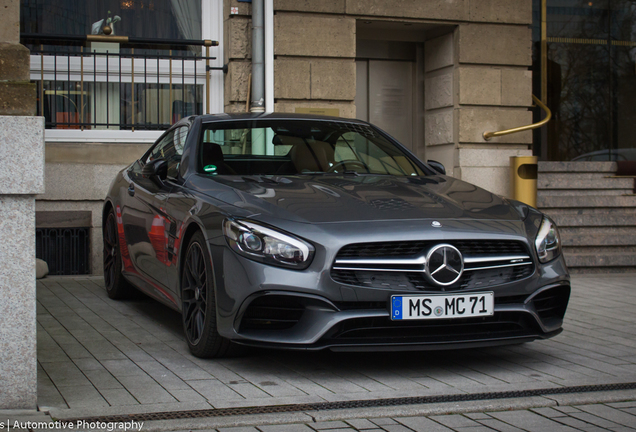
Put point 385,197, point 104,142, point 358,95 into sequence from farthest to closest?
point 358,95 → point 104,142 → point 385,197

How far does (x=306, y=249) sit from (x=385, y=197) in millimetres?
771

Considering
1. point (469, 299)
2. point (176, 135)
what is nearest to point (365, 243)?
point (469, 299)

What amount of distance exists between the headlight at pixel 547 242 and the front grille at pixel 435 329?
0.37 metres

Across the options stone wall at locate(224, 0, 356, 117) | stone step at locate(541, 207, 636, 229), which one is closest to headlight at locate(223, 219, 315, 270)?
stone wall at locate(224, 0, 356, 117)

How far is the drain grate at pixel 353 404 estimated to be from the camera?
11.5 ft

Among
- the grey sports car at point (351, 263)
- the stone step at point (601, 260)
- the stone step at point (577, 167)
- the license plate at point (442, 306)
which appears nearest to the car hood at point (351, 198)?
the grey sports car at point (351, 263)

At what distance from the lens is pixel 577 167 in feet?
33.9

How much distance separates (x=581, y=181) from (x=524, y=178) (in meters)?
0.67

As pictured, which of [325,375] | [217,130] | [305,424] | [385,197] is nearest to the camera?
[305,424]

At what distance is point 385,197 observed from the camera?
466 centimetres

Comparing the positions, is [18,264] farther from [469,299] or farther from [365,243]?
[469,299]

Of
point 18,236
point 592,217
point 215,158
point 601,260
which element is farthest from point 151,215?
point 592,217

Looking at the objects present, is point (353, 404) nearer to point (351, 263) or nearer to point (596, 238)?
point (351, 263)

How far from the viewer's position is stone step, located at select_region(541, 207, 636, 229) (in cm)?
981
